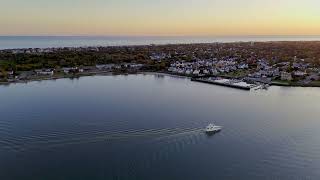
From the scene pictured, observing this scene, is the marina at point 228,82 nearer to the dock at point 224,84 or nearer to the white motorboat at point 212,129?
the dock at point 224,84

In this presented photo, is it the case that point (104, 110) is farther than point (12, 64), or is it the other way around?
point (12, 64)

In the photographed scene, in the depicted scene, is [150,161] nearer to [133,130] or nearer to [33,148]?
[133,130]

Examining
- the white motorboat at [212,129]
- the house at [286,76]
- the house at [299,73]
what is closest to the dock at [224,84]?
the house at [286,76]

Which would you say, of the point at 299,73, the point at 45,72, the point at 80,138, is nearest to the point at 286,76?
the point at 299,73

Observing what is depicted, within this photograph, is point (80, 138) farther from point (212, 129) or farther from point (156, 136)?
point (212, 129)

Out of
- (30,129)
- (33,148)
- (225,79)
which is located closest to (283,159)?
(33,148)

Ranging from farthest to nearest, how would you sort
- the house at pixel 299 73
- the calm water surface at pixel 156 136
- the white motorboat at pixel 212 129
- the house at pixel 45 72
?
the house at pixel 45 72
the house at pixel 299 73
the white motorboat at pixel 212 129
the calm water surface at pixel 156 136

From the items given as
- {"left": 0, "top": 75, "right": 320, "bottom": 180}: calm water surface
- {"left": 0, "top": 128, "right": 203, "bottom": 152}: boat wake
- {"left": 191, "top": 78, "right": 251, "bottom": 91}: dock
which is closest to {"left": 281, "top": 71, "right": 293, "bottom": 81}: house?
{"left": 191, "top": 78, "right": 251, "bottom": 91}: dock

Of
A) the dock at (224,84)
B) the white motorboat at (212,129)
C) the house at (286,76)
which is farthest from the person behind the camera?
the house at (286,76)
